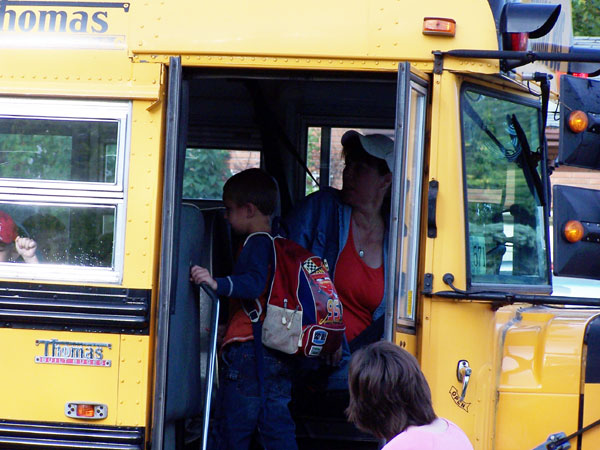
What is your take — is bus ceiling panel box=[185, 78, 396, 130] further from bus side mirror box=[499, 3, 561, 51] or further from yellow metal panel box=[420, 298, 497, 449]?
yellow metal panel box=[420, 298, 497, 449]

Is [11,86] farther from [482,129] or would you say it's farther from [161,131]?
[482,129]

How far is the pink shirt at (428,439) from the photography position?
2033mm

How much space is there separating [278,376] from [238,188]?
0.82 metres

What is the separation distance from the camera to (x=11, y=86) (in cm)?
308

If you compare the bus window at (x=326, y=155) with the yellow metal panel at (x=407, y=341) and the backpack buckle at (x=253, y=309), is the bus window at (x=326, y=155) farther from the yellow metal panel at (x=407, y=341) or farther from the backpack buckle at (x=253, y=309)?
the yellow metal panel at (x=407, y=341)

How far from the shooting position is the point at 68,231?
10.0ft

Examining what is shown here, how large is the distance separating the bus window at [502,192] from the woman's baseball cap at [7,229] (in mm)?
1691

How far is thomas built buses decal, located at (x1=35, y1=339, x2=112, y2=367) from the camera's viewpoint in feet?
9.91

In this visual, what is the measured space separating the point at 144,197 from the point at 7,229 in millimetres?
543

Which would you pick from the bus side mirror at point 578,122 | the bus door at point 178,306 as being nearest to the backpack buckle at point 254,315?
the bus door at point 178,306

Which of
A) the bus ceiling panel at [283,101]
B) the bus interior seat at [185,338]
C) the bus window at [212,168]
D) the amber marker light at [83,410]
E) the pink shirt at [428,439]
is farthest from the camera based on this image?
the bus window at [212,168]

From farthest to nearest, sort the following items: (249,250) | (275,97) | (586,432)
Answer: (275,97), (249,250), (586,432)

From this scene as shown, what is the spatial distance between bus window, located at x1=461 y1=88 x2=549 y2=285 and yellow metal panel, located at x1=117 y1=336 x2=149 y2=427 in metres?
1.24

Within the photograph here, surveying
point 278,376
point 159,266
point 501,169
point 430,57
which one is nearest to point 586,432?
point 501,169
